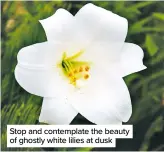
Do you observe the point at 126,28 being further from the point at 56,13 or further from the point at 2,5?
the point at 2,5

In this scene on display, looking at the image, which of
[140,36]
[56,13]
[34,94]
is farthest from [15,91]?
[140,36]

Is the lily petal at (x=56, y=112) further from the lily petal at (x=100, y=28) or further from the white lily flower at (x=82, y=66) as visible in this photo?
the lily petal at (x=100, y=28)

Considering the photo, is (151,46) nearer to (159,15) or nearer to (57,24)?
(159,15)

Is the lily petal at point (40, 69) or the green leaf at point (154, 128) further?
the green leaf at point (154, 128)

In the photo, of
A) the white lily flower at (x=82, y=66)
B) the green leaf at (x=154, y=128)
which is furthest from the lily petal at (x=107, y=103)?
the green leaf at (x=154, y=128)

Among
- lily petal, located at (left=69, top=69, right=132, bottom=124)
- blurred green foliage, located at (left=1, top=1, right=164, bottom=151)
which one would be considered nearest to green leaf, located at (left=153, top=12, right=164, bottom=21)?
blurred green foliage, located at (left=1, top=1, right=164, bottom=151)
